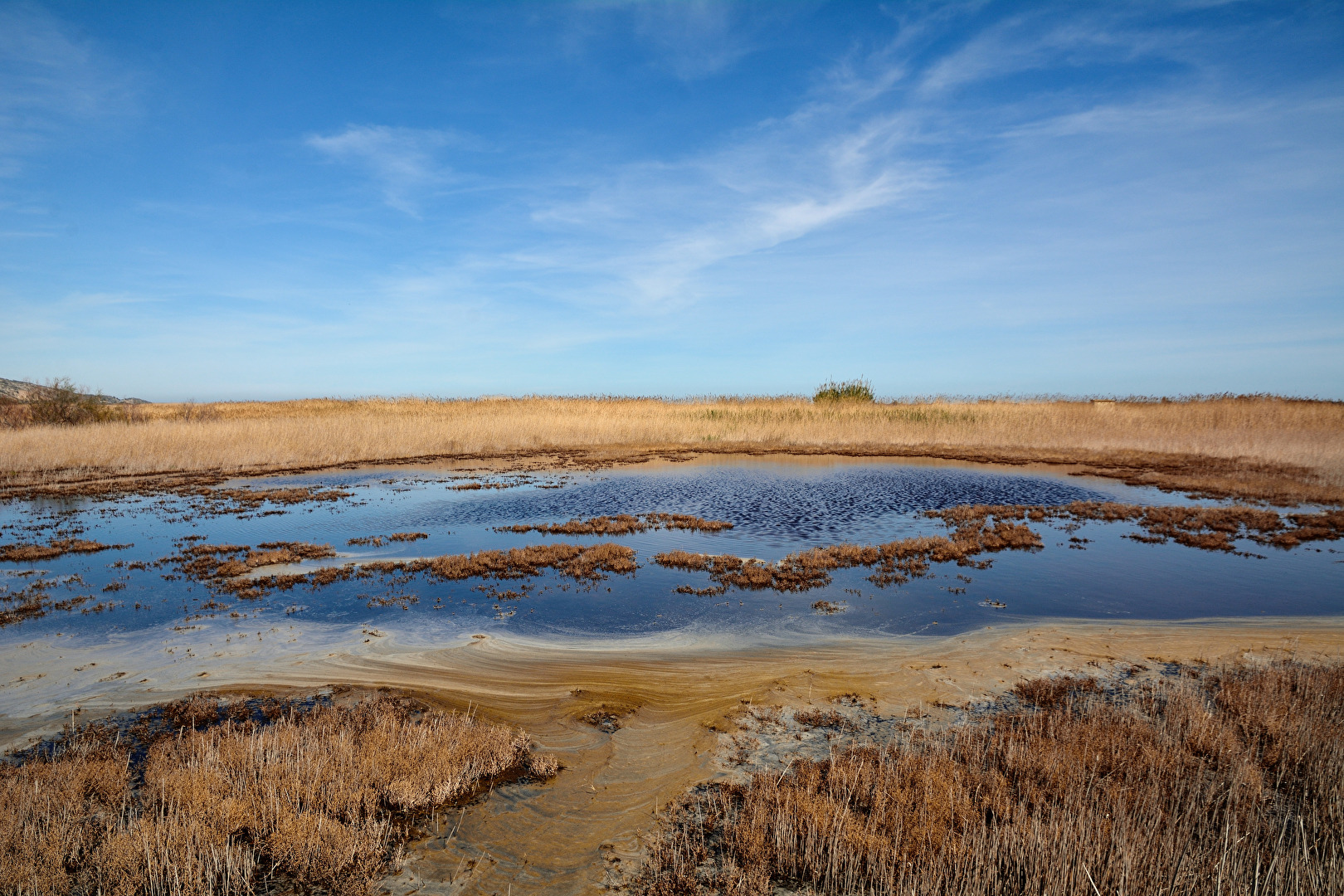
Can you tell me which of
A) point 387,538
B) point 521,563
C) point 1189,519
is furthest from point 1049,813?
point 1189,519

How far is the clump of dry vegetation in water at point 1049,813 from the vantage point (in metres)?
4.21

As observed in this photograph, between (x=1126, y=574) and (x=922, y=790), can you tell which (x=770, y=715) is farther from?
(x=1126, y=574)

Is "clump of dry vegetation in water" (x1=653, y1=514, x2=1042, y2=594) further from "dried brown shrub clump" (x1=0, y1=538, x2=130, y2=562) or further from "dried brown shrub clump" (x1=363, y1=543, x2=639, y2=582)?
"dried brown shrub clump" (x1=0, y1=538, x2=130, y2=562)

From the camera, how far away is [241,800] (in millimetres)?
4965

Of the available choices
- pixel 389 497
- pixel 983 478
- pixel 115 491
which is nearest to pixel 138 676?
pixel 389 497

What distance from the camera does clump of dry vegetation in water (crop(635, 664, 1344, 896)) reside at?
4207mm

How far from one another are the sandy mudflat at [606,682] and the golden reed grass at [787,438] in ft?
62.9

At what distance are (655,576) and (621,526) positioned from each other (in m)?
4.57

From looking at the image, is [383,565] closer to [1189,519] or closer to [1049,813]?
[1049,813]

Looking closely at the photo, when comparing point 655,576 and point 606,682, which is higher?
point 655,576

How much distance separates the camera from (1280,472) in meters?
25.6

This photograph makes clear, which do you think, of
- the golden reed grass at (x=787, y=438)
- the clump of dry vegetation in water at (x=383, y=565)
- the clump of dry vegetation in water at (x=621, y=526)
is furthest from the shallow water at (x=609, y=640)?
the golden reed grass at (x=787, y=438)

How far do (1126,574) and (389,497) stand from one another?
872 inches

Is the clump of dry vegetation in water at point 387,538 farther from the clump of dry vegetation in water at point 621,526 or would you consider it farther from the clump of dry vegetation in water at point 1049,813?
the clump of dry vegetation in water at point 1049,813
